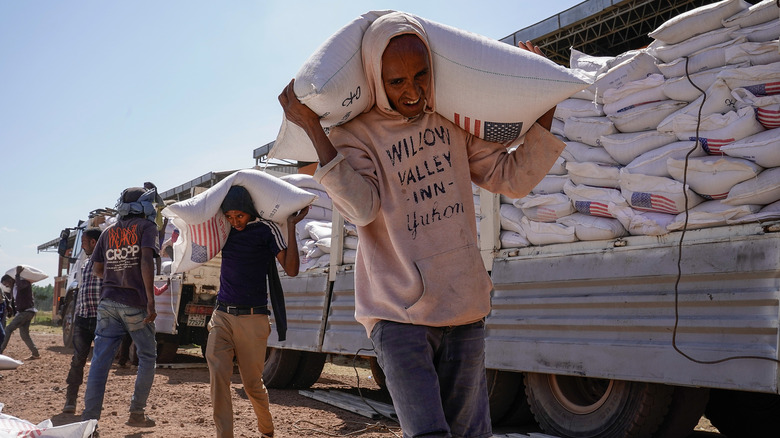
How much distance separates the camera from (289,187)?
15.3 ft

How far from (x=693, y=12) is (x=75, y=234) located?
14.8m

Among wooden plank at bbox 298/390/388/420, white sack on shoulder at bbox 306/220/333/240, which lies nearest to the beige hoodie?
wooden plank at bbox 298/390/388/420

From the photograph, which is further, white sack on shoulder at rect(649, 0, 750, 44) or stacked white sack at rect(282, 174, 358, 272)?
stacked white sack at rect(282, 174, 358, 272)

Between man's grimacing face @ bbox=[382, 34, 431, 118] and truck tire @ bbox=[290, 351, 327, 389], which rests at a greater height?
man's grimacing face @ bbox=[382, 34, 431, 118]

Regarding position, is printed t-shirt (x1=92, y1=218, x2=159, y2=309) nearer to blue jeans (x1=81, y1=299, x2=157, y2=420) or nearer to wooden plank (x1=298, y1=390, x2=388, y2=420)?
blue jeans (x1=81, y1=299, x2=157, y2=420)

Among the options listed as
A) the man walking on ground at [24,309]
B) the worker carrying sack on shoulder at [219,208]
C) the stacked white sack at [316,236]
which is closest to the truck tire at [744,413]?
the worker carrying sack on shoulder at [219,208]

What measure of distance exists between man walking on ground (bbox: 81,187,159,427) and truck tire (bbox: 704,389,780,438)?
4.12 m

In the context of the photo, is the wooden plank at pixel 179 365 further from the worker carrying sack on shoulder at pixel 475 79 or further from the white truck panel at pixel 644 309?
the worker carrying sack on shoulder at pixel 475 79

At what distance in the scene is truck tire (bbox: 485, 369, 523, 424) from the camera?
518 cm

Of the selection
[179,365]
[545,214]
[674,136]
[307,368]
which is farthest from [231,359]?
[179,365]

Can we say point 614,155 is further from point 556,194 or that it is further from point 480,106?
point 480,106

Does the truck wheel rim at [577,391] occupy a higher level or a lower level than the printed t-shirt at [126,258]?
lower

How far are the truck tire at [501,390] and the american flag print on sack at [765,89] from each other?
2596 millimetres

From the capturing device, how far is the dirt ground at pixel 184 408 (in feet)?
17.7
